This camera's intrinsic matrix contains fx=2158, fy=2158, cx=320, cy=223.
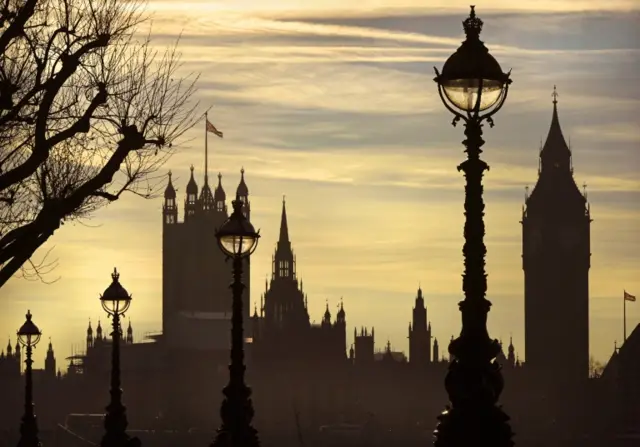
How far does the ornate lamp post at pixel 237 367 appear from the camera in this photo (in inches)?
1008

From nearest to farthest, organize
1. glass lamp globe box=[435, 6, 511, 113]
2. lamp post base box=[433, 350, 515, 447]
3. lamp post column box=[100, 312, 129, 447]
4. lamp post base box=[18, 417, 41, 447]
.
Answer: lamp post base box=[433, 350, 515, 447] < glass lamp globe box=[435, 6, 511, 113] < lamp post column box=[100, 312, 129, 447] < lamp post base box=[18, 417, 41, 447]

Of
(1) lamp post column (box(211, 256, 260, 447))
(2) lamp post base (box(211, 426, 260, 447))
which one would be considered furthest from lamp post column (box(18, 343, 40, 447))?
(2) lamp post base (box(211, 426, 260, 447))

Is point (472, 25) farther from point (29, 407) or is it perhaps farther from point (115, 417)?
point (29, 407)

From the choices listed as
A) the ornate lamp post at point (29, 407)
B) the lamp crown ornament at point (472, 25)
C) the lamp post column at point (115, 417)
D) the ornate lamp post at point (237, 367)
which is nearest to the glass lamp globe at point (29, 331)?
the ornate lamp post at point (29, 407)

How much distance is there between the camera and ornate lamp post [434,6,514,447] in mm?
17781

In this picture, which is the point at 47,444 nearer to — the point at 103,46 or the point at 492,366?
the point at 103,46

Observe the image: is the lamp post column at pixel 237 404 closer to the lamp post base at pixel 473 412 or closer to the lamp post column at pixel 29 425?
the lamp post base at pixel 473 412

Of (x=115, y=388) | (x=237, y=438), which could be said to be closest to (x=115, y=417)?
(x=115, y=388)

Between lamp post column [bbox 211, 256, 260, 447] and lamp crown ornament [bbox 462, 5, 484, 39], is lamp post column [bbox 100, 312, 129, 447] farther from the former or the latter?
lamp crown ornament [bbox 462, 5, 484, 39]

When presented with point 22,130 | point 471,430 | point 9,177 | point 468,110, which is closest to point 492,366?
point 471,430

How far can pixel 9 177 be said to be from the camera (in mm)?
26078

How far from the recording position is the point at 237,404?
84.9ft

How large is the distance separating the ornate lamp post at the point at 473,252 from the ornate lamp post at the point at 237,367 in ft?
25.2

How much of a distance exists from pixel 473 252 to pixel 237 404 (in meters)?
8.11
